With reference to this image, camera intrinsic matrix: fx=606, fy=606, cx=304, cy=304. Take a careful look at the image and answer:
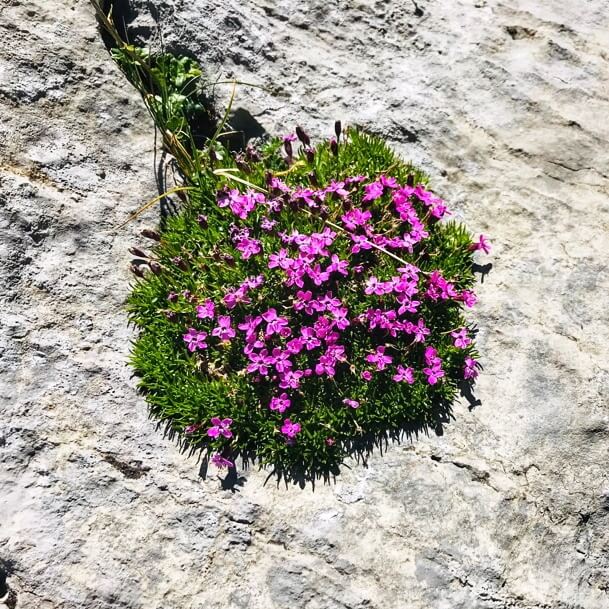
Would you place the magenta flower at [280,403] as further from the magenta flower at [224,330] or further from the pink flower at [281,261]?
the pink flower at [281,261]

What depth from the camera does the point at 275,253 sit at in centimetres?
427

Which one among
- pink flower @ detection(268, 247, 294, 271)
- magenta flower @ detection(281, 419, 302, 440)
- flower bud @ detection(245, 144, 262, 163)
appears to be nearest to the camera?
magenta flower @ detection(281, 419, 302, 440)

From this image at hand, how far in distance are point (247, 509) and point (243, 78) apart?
3.39m

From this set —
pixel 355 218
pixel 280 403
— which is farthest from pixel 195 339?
pixel 355 218

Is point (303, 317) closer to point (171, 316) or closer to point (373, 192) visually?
point (171, 316)

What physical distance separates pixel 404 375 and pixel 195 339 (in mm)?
1405

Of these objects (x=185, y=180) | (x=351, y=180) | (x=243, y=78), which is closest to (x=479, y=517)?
(x=351, y=180)

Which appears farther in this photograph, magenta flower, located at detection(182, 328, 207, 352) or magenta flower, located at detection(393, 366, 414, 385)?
magenta flower, located at detection(182, 328, 207, 352)

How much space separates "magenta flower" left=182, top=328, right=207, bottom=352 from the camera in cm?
404

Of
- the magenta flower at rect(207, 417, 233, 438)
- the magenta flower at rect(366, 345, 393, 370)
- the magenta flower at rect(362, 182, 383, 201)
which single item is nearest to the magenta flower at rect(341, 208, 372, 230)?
the magenta flower at rect(362, 182, 383, 201)

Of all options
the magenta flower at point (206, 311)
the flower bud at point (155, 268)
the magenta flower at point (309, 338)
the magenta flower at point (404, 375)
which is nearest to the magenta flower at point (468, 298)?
the magenta flower at point (404, 375)

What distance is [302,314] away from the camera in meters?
4.14

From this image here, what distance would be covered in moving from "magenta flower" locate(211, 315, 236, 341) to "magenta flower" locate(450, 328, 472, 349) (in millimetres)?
1478

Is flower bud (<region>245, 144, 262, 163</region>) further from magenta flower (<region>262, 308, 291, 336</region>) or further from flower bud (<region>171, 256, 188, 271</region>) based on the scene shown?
magenta flower (<region>262, 308, 291, 336</region>)
